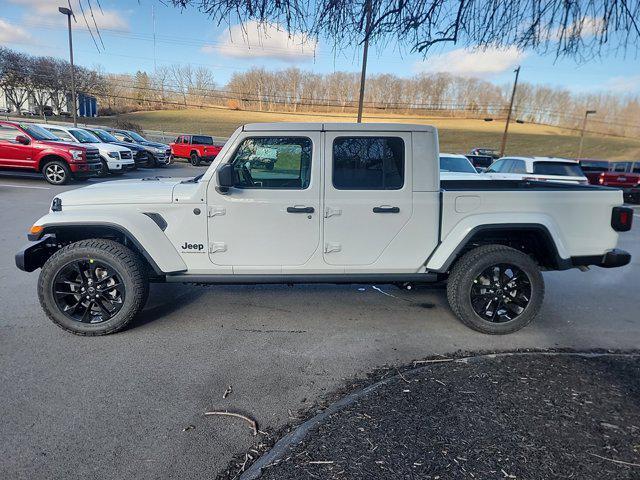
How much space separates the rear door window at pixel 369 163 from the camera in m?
3.88

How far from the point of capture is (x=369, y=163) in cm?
391

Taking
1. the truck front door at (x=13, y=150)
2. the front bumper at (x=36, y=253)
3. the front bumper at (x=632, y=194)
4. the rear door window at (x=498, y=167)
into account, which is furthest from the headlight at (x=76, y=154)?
the front bumper at (x=632, y=194)

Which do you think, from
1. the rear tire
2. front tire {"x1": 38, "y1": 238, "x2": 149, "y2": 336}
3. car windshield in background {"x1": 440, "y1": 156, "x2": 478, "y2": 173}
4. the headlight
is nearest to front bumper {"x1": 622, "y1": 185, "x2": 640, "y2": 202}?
car windshield in background {"x1": 440, "y1": 156, "x2": 478, "y2": 173}

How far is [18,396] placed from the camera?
2.89m

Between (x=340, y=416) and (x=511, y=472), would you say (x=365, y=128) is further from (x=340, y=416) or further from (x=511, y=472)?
(x=511, y=472)

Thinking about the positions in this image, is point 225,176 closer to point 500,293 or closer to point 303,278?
point 303,278

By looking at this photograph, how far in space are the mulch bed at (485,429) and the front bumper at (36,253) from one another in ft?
10.4

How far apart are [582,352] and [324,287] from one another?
287 cm

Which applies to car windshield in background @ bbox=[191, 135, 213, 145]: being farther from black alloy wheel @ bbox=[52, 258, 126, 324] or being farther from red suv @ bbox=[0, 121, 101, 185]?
black alloy wheel @ bbox=[52, 258, 126, 324]

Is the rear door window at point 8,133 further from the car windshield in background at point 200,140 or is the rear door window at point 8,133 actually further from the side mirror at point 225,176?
the car windshield in background at point 200,140

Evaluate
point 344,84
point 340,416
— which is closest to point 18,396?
point 340,416

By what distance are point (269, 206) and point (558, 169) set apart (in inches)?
402

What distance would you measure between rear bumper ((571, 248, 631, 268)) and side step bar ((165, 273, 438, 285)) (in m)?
1.45

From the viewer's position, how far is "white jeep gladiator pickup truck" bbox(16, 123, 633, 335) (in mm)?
3807
